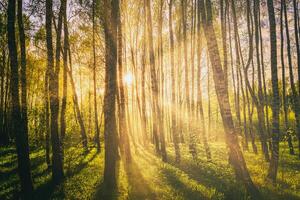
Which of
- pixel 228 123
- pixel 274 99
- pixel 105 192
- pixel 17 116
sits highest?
pixel 274 99

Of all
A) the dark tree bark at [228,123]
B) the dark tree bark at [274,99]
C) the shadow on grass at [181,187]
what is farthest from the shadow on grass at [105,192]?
the dark tree bark at [274,99]

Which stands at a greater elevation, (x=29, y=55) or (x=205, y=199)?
(x=29, y=55)

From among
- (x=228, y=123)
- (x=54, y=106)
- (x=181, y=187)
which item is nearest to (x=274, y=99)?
(x=228, y=123)

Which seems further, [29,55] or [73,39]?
[29,55]

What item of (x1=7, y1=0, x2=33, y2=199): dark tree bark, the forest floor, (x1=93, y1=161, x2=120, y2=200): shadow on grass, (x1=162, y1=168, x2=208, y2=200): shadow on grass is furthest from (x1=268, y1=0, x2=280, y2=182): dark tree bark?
(x1=7, y1=0, x2=33, y2=199): dark tree bark

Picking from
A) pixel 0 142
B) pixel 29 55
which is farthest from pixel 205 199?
pixel 29 55

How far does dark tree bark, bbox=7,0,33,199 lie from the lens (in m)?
6.68

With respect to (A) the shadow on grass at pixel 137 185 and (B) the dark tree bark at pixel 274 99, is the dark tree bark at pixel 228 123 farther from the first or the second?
(A) the shadow on grass at pixel 137 185

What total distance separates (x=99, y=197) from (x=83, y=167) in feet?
15.7

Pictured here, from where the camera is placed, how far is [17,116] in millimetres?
6672

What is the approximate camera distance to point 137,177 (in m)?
8.96

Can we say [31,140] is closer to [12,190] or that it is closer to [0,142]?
[0,142]

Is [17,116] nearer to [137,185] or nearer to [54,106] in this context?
[54,106]

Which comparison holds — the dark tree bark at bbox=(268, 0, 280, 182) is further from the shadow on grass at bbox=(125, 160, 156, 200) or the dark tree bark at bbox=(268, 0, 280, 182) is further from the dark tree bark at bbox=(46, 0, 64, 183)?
the dark tree bark at bbox=(46, 0, 64, 183)
